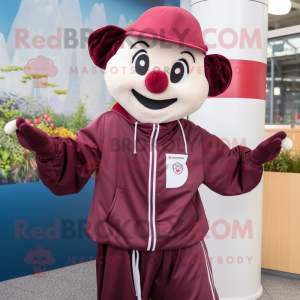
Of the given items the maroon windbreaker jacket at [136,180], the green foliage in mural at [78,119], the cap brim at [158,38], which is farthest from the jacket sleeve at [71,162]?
the green foliage in mural at [78,119]

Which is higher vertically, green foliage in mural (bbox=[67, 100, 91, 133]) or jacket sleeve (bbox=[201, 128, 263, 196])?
green foliage in mural (bbox=[67, 100, 91, 133])

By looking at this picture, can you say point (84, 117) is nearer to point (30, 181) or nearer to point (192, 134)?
point (30, 181)

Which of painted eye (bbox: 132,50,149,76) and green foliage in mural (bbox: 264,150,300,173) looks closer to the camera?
painted eye (bbox: 132,50,149,76)

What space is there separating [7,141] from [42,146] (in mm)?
1492

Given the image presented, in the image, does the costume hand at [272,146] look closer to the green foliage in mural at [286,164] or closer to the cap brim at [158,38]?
the cap brim at [158,38]

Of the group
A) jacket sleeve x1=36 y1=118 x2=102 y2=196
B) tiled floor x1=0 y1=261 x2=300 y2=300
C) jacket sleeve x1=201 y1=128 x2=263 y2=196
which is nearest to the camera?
jacket sleeve x1=36 y1=118 x2=102 y2=196

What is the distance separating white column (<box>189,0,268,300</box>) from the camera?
2.29 meters

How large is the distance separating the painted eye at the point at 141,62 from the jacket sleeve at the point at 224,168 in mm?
403

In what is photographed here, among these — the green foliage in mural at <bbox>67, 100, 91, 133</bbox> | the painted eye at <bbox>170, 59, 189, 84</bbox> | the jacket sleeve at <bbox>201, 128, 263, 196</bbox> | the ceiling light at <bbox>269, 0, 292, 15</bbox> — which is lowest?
the jacket sleeve at <bbox>201, 128, 263, 196</bbox>

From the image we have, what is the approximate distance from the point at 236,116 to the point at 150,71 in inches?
38.1

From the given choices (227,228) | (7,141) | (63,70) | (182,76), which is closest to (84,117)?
(63,70)

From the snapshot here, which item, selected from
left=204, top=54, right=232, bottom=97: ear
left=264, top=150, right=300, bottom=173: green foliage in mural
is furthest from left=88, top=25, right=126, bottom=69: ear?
left=264, top=150, right=300, bottom=173: green foliage in mural

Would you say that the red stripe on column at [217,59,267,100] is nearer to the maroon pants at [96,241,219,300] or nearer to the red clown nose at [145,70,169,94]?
the red clown nose at [145,70,169,94]

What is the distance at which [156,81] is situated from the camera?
1.47 m
